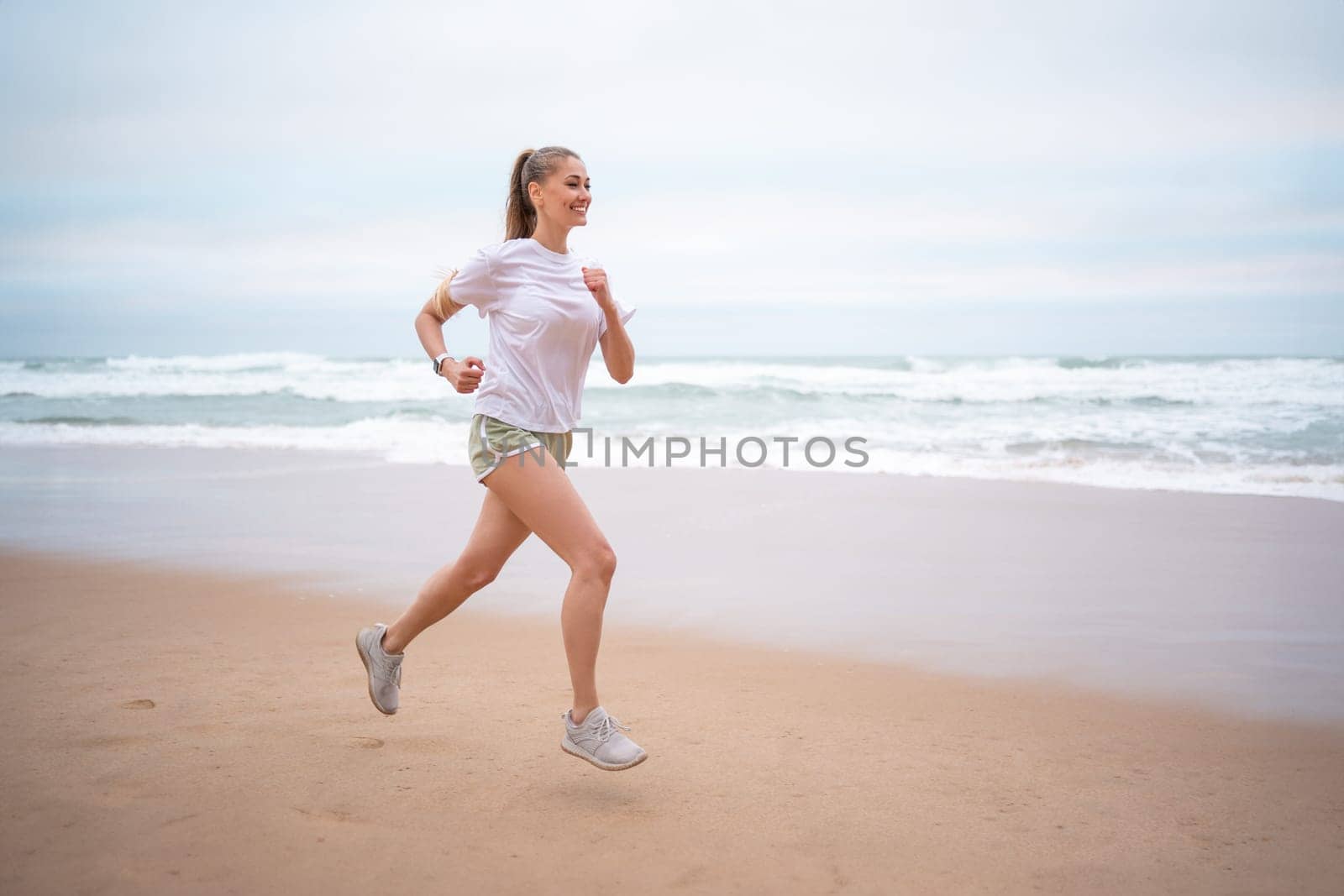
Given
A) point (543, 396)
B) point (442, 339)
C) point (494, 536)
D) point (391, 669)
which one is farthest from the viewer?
point (391, 669)

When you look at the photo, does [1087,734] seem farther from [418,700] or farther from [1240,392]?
[1240,392]

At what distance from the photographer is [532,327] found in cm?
331

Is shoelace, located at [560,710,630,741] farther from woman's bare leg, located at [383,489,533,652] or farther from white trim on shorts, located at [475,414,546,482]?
white trim on shorts, located at [475,414,546,482]

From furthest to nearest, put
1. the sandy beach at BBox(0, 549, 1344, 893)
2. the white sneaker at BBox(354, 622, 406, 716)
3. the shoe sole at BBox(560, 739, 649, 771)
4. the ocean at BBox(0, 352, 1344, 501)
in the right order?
the ocean at BBox(0, 352, 1344, 501)
the white sneaker at BBox(354, 622, 406, 716)
the shoe sole at BBox(560, 739, 649, 771)
the sandy beach at BBox(0, 549, 1344, 893)

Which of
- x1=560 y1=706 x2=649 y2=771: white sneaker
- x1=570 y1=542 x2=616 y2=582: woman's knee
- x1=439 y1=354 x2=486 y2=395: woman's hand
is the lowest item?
x1=560 y1=706 x2=649 y2=771: white sneaker

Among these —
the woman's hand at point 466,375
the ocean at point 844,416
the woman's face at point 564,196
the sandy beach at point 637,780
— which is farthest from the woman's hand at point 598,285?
the ocean at point 844,416

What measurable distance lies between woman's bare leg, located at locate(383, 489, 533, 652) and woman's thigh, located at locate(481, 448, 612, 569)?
6.1 inches

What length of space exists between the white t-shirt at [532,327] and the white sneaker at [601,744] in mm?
943

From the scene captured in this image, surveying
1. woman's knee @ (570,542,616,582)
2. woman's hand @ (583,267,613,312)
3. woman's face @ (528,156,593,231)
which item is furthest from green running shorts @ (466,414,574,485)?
woman's face @ (528,156,593,231)

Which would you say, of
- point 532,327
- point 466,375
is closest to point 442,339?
point 466,375

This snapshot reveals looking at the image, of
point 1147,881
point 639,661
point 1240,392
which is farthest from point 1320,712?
point 1240,392

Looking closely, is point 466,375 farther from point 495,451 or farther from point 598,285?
point 598,285

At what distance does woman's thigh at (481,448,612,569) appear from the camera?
10.6 ft

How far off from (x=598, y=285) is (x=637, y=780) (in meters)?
1.63
